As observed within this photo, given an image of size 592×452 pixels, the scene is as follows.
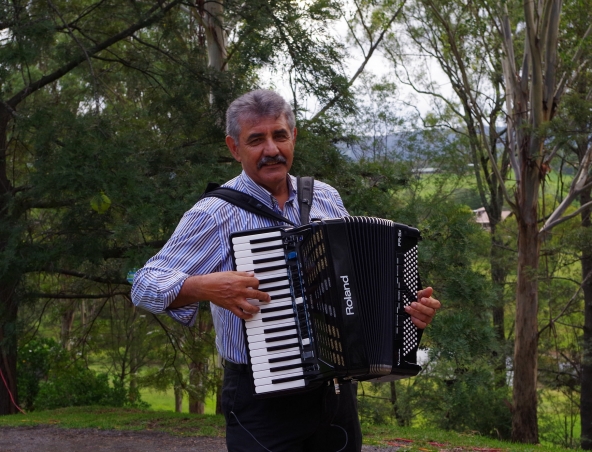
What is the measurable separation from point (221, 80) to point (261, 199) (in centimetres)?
728

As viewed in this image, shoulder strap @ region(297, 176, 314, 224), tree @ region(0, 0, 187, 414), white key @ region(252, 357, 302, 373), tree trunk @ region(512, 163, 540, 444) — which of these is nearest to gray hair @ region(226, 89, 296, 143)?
shoulder strap @ region(297, 176, 314, 224)

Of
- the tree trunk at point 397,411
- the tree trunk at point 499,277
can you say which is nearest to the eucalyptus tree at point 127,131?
the tree trunk at point 397,411

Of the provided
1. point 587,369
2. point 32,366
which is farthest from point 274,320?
point 587,369

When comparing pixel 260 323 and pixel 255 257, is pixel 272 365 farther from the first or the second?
pixel 255 257

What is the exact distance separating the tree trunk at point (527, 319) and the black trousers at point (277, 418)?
13.3 metres

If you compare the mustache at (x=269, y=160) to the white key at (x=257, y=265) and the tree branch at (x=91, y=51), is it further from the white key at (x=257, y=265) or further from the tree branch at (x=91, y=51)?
the tree branch at (x=91, y=51)

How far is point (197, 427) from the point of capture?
9836 millimetres

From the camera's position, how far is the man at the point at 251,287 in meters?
2.82

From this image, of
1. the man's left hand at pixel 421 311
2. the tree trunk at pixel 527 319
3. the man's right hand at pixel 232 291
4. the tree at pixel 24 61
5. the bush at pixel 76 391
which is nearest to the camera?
the man's right hand at pixel 232 291

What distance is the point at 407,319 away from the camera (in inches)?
117

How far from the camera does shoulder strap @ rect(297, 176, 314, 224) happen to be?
10.1 feet

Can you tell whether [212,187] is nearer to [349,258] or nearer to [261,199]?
[261,199]

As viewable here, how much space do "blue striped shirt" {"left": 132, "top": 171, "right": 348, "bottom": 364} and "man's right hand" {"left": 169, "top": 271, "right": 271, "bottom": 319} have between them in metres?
0.12

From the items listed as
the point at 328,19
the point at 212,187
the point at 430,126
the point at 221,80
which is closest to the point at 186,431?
the point at 221,80
